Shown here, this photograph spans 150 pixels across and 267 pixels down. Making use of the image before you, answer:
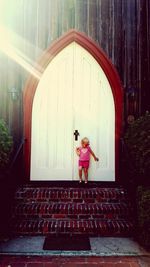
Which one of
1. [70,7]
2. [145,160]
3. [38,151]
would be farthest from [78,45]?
[145,160]

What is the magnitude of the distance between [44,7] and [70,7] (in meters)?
0.62

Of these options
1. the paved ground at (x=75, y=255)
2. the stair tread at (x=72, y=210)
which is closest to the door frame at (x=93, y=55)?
the stair tread at (x=72, y=210)

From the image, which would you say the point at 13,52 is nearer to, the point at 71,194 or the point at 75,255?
the point at 71,194

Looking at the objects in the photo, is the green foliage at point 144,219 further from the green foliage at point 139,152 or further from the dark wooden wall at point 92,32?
the dark wooden wall at point 92,32

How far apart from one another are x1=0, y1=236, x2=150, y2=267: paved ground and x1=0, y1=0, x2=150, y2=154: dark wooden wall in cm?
340

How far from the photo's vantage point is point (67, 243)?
533 centimetres

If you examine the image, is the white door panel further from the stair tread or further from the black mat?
the black mat

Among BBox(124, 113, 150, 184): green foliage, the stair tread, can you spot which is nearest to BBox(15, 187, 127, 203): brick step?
the stair tread

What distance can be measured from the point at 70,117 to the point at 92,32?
2084 mm

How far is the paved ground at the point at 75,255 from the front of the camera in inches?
182

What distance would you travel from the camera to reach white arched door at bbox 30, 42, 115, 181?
765cm

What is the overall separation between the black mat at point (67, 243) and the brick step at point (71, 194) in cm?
101

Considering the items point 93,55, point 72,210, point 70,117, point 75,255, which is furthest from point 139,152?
point 93,55

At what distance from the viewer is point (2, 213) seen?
5.70 m
